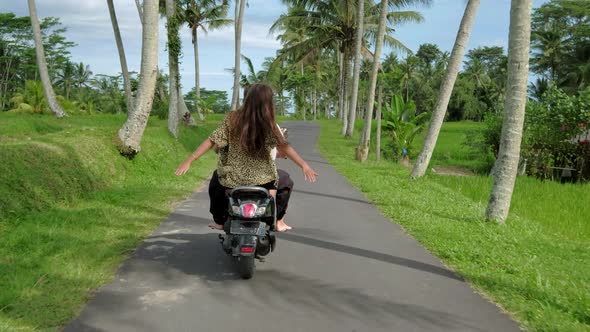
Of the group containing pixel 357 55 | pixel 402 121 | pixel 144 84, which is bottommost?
pixel 402 121

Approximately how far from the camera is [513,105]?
7.30m

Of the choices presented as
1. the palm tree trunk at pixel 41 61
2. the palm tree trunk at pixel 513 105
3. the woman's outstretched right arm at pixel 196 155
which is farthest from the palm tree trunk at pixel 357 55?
the woman's outstretched right arm at pixel 196 155

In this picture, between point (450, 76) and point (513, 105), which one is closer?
point (513, 105)

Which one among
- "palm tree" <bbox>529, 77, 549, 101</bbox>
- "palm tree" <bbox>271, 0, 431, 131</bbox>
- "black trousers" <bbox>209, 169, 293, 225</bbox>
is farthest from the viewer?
"palm tree" <bbox>529, 77, 549, 101</bbox>

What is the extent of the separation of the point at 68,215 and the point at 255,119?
11.2 feet

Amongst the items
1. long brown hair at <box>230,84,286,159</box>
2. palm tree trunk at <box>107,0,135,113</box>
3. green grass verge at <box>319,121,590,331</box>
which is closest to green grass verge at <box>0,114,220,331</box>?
long brown hair at <box>230,84,286,159</box>

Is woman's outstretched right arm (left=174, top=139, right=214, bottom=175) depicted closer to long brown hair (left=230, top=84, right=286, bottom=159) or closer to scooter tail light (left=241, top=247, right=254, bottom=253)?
long brown hair (left=230, top=84, right=286, bottom=159)

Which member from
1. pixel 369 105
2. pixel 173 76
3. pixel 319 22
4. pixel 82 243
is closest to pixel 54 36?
pixel 319 22

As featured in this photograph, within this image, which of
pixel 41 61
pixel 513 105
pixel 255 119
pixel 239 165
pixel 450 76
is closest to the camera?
pixel 255 119

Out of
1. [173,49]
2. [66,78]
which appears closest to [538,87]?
[173,49]

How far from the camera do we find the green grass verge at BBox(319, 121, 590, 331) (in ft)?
13.4

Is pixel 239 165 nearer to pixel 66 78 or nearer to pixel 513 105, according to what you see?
pixel 513 105

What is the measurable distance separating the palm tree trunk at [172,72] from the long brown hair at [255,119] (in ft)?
39.9

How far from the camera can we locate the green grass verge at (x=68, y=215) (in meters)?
3.86
